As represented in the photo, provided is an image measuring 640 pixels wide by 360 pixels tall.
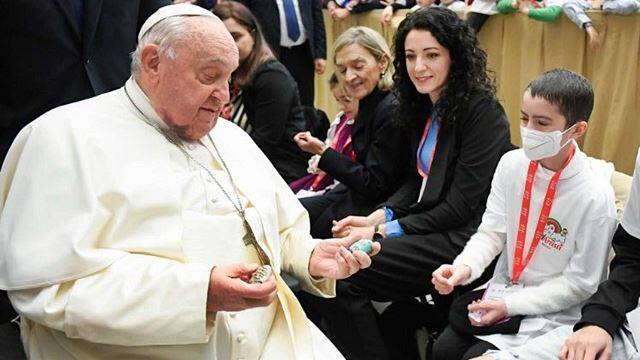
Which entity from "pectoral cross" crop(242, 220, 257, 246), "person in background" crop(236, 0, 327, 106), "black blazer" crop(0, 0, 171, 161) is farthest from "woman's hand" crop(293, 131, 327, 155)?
"person in background" crop(236, 0, 327, 106)

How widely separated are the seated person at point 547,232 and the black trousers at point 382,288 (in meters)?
0.45

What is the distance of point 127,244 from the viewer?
192 cm

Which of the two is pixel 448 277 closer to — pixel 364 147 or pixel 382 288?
pixel 382 288

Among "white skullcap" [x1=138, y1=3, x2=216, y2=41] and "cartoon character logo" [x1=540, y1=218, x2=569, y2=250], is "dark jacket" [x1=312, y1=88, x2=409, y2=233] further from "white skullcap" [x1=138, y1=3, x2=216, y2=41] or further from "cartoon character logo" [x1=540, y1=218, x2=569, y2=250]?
"white skullcap" [x1=138, y1=3, x2=216, y2=41]

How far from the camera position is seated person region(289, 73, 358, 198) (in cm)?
379

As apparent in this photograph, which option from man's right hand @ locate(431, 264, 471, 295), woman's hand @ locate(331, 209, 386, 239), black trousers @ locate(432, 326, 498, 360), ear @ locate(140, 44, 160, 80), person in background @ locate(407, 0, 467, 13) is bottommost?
black trousers @ locate(432, 326, 498, 360)

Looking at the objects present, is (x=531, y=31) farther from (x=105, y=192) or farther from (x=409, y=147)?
(x=105, y=192)

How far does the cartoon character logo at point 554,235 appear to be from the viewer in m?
2.52

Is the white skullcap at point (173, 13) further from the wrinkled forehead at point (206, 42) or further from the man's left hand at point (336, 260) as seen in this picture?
the man's left hand at point (336, 260)

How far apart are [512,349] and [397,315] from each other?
1.08 m

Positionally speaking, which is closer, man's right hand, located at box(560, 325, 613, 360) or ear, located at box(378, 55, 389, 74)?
man's right hand, located at box(560, 325, 613, 360)

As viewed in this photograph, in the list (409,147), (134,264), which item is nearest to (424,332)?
(409,147)

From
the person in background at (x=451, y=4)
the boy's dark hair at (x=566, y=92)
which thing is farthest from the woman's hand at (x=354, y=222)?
the person in background at (x=451, y=4)

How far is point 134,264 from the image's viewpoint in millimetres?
1860
